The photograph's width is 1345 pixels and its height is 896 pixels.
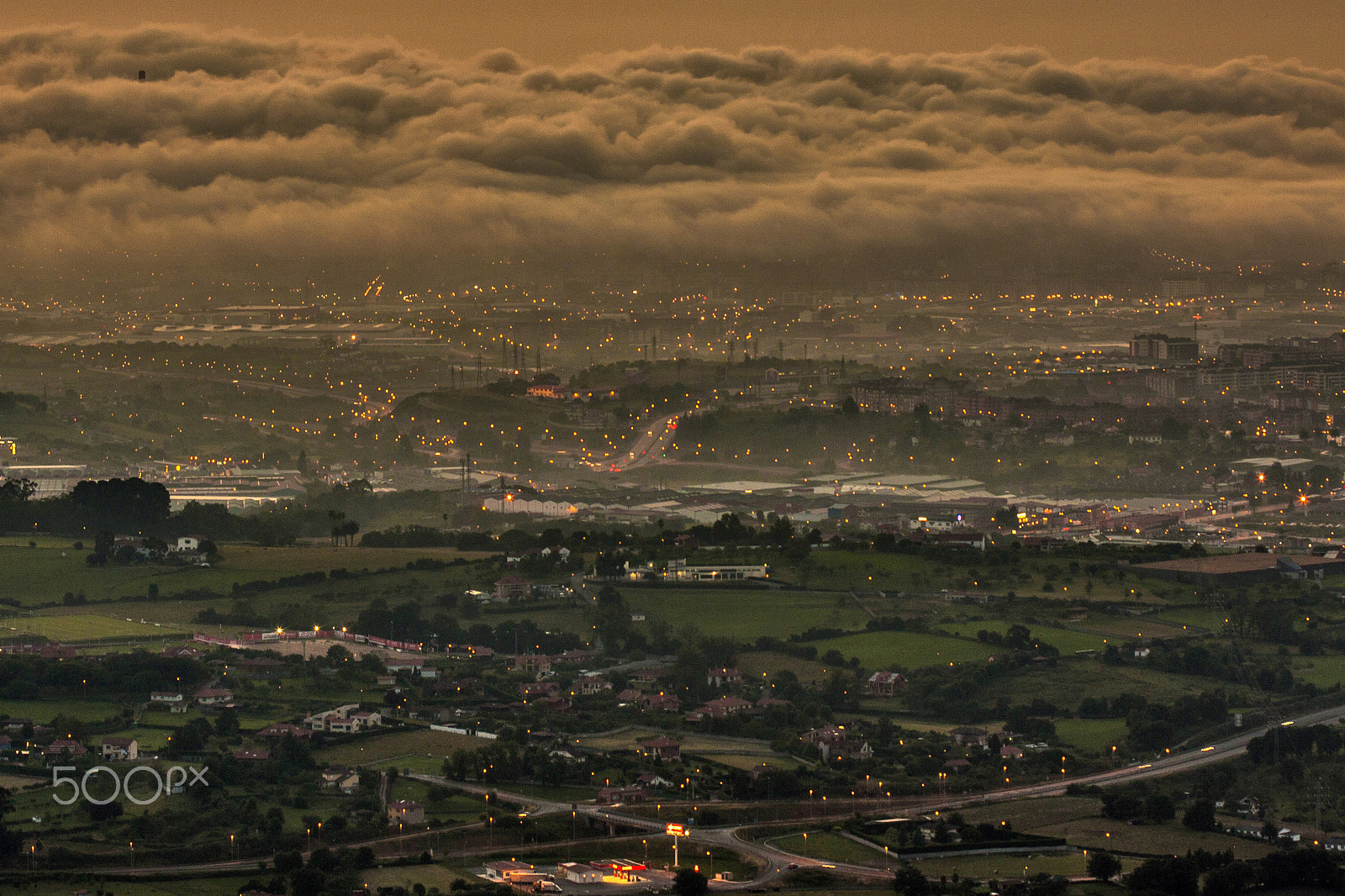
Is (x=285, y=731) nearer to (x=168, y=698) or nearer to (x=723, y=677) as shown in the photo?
(x=168, y=698)

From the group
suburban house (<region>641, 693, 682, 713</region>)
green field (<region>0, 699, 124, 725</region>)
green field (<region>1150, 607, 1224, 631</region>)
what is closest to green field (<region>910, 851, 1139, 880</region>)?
suburban house (<region>641, 693, 682, 713</region>)

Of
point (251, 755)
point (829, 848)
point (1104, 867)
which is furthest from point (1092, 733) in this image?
point (251, 755)

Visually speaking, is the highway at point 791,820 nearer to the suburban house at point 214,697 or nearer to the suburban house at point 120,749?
the suburban house at point 120,749

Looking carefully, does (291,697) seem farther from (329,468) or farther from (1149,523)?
(329,468)

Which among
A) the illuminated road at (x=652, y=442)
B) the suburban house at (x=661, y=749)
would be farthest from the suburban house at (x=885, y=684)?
the illuminated road at (x=652, y=442)

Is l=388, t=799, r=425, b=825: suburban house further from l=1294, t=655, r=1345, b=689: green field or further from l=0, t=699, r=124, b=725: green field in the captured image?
l=1294, t=655, r=1345, b=689: green field

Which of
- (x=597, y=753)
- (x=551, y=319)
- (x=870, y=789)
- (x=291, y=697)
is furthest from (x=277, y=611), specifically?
(x=551, y=319)

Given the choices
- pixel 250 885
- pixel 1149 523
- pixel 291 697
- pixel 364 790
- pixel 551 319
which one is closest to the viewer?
pixel 250 885
